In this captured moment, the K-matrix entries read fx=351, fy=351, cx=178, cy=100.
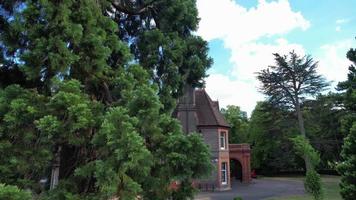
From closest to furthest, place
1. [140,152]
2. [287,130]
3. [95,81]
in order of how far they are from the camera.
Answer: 1. [140,152]
2. [95,81]
3. [287,130]

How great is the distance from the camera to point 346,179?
15.1 metres

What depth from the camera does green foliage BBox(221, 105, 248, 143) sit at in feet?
182

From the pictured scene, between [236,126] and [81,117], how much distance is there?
52493 millimetres

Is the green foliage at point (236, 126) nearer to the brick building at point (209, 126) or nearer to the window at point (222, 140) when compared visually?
the window at point (222, 140)

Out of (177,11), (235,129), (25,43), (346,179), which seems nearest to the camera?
(25,43)

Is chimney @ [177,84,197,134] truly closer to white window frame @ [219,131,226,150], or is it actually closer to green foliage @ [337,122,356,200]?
white window frame @ [219,131,226,150]

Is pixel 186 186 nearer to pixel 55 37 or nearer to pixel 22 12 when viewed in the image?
pixel 55 37

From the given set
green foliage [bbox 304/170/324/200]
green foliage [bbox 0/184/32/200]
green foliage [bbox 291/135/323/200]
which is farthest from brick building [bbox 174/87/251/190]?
green foliage [bbox 0/184/32/200]

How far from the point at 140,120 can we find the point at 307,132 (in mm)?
41458

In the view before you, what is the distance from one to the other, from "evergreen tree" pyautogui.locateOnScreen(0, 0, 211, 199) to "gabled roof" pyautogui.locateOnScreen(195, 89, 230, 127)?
24282mm

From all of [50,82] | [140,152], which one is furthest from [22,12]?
[140,152]

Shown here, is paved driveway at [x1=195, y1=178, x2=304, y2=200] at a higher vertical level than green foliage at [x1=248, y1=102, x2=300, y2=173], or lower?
lower

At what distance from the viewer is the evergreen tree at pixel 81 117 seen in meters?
5.95

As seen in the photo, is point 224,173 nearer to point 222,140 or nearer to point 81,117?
point 222,140
